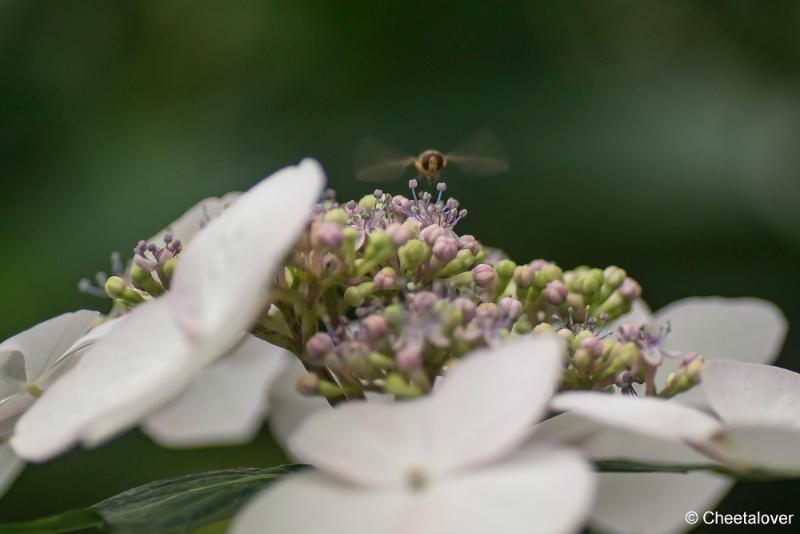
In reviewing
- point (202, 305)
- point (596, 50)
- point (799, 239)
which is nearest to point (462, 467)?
point (202, 305)

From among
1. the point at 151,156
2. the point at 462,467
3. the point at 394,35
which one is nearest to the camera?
the point at 462,467

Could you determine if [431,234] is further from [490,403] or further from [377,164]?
[377,164]

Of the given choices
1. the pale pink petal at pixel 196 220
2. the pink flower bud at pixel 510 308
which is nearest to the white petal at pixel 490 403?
the pink flower bud at pixel 510 308

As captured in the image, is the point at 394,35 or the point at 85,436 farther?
the point at 394,35

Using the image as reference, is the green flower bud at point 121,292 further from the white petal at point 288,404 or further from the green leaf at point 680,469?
the green leaf at point 680,469

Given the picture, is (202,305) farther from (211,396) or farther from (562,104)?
(562,104)

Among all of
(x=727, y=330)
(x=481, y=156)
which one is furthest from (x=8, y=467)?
(x=481, y=156)
